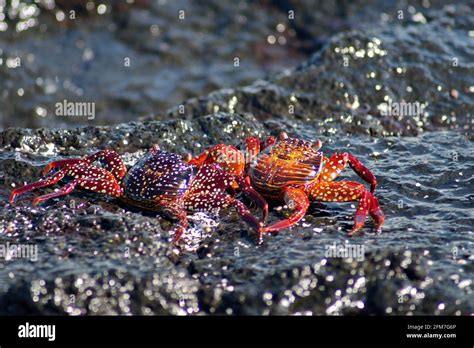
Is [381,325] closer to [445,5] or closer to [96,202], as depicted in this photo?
[96,202]

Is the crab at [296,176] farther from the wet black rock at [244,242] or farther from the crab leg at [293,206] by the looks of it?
the wet black rock at [244,242]

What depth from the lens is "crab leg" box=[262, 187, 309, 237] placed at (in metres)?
5.10

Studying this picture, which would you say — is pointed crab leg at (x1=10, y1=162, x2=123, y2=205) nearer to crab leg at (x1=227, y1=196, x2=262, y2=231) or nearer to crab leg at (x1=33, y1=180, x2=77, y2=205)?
crab leg at (x1=33, y1=180, x2=77, y2=205)

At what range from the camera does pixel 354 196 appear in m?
5.34

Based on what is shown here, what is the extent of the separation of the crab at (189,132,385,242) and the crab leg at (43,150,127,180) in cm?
74

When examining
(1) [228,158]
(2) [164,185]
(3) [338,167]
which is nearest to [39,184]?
(2) [164,185]

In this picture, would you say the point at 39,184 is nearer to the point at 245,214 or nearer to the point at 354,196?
the point at 245,214

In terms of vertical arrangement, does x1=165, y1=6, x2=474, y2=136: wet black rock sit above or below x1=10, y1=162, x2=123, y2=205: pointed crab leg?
above

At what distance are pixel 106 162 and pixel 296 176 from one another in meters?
1.65

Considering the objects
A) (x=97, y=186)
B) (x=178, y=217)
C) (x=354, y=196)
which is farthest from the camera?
(x=97, y=186)

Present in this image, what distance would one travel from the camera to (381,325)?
448 centimetres

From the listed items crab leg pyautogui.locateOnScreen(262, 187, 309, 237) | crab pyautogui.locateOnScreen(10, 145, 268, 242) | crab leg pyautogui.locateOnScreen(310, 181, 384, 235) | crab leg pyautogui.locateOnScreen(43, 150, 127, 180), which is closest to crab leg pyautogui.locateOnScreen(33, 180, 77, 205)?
crab pyautogui.locateOnScreen(10, 145, 268, 242)

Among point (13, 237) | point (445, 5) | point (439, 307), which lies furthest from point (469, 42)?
point (13, 237)

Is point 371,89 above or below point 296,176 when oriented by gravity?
above
